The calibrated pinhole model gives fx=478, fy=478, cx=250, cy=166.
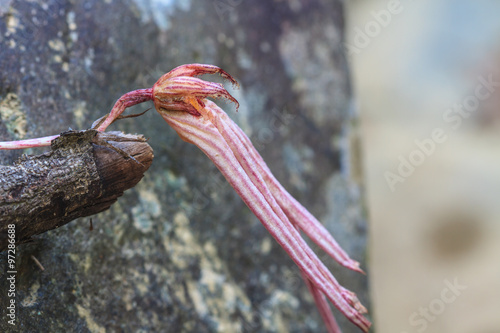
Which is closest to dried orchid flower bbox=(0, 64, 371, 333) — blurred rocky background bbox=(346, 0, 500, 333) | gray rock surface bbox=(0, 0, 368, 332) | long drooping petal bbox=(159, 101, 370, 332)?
long drooping petal bbox=(159, 101, 370, 332)

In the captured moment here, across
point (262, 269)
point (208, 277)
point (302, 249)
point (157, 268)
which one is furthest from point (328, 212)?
point (302, 249)

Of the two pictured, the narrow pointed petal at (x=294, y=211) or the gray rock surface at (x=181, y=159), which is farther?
the gray rock surface at (x=181, y=159)

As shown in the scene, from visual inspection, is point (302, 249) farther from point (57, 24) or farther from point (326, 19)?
point (326, 19)

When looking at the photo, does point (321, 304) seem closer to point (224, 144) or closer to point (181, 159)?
point (224, 144)

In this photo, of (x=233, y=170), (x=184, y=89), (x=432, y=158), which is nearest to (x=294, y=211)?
(x=233, y=170)

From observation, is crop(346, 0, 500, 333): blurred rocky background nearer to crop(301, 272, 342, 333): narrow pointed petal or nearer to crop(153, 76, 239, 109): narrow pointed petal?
crop(301, 272, 342, 333): narrow pointed petal

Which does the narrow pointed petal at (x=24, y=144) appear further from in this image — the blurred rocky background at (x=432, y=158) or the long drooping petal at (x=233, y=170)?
the blurred rocky background at (x=432, y=158)

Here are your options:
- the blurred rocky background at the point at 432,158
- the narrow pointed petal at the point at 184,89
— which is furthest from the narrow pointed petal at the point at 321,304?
the blurred rocky background at the point at 432,158
